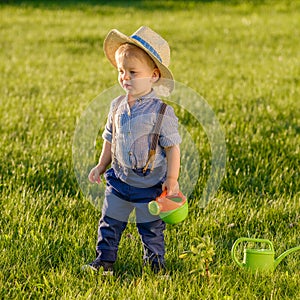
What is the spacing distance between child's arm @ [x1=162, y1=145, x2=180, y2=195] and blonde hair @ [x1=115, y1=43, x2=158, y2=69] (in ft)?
1.61

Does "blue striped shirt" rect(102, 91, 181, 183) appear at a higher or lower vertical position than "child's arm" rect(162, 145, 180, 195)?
higher

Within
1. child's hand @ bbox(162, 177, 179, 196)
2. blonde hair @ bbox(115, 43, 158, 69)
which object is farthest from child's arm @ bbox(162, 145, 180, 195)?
blonde hair @ bbox(115, 43, 158, 69)

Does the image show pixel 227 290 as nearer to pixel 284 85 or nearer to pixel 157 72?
pixel 157 72

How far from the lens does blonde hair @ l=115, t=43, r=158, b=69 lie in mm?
3645

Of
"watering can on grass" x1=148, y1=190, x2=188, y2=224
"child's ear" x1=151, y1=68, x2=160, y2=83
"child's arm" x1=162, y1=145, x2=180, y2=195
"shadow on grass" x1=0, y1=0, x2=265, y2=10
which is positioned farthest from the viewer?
"shadow on grass" x1=0, y1=0, x2=265, y2=10

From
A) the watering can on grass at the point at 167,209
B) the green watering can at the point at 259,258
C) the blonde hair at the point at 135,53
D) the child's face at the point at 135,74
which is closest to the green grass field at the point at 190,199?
the green watering can at the point at 259,258

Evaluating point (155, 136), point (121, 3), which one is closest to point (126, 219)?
point (155, 136)

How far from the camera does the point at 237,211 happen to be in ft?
15.0

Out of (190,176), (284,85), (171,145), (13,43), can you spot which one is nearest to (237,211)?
(190,176)

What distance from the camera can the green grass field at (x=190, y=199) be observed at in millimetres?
3525

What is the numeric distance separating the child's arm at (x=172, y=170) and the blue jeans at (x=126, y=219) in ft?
0.42

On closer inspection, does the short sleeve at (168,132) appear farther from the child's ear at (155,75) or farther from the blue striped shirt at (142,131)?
the child's ear at (155,75)

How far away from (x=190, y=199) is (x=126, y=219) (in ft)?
3.56

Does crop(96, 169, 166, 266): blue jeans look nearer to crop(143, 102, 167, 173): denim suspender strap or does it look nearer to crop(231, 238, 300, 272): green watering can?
crop(143, 102, 167, 173): denim suspender strap
